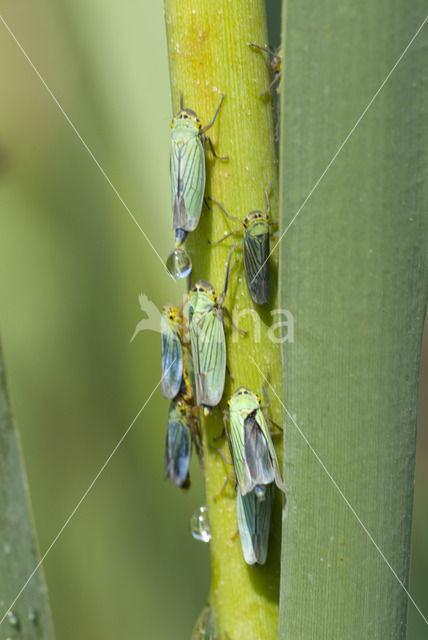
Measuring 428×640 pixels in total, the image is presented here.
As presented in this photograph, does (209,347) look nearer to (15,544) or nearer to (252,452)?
(252,452)

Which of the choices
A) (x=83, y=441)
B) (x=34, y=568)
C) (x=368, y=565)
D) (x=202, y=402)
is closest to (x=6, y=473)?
(x=34, y=568)

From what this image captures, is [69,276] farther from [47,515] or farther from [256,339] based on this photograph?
[256,339]

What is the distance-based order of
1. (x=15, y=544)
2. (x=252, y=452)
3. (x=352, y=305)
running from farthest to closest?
(x=252, y=452)
(x=15, y=544)
(x=352, y=305)

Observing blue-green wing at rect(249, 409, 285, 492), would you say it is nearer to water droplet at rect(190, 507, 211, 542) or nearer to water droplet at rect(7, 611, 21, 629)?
water droplet at rect(190, 507, 211, 542)

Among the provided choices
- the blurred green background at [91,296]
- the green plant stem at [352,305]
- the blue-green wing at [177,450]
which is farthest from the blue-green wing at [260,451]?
the blurred green background at [91,296]

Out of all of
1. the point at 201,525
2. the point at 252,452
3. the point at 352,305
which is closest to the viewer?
the point at 352,305

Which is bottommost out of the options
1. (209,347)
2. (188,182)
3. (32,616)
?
(32,616)

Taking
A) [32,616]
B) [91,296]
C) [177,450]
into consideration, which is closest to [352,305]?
[32,616]
